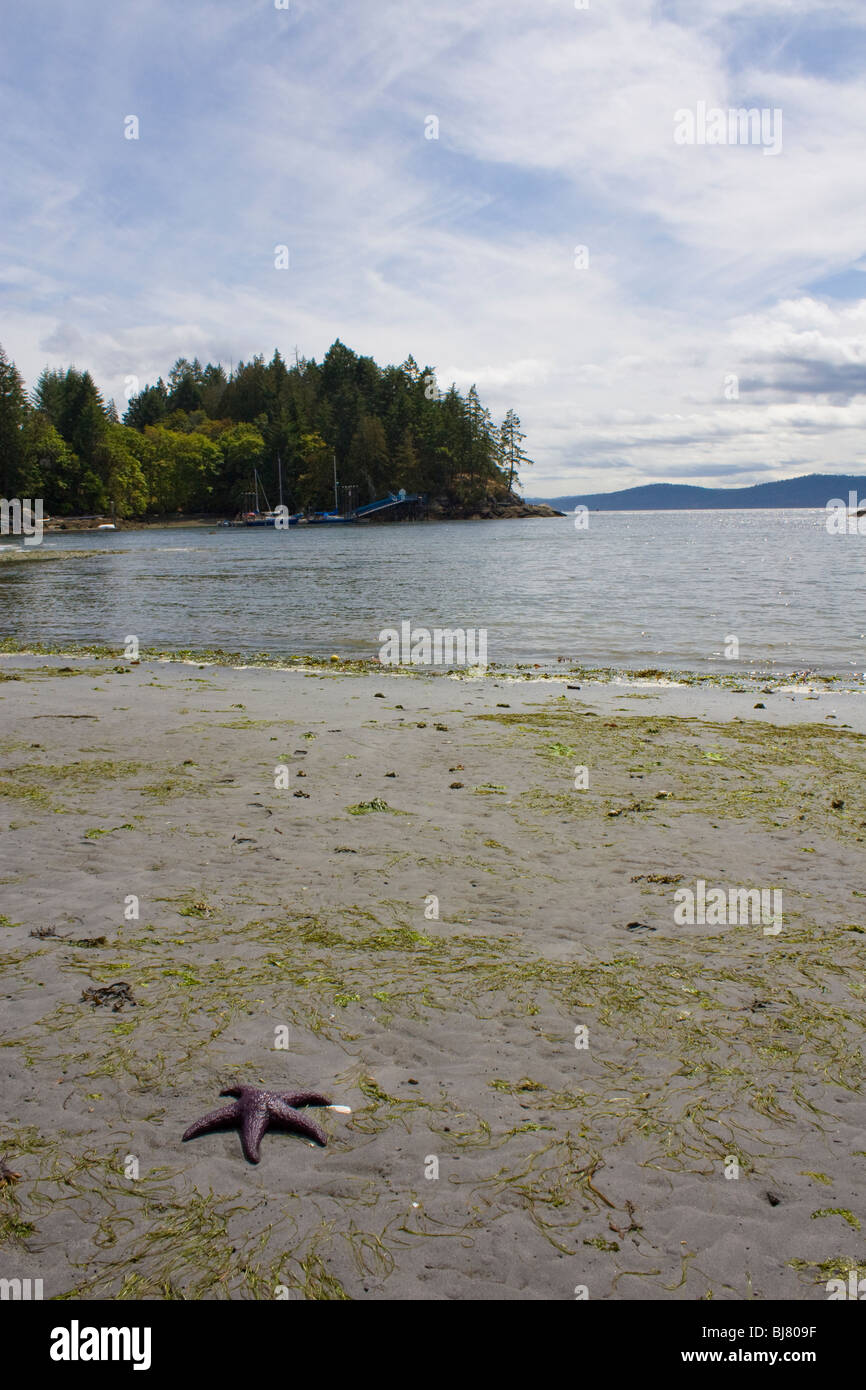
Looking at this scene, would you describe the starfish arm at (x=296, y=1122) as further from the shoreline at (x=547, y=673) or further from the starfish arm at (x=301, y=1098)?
the shoreline at (x=547, y=673)

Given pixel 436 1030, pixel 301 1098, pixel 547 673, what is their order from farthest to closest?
pixel 547 673
pixel 436 1030
pixel 301 1098

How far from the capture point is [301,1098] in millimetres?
4727

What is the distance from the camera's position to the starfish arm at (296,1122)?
445 centimetres

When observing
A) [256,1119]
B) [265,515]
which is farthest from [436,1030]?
[265,515]

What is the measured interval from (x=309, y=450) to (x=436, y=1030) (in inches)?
7222

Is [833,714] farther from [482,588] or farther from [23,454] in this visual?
[23,454]

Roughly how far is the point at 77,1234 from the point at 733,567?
6182 cm

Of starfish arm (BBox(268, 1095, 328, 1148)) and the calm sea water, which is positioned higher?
Answer: the calm sea water

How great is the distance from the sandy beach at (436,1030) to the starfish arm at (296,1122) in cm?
10

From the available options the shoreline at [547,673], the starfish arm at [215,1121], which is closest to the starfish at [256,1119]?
the starfish arm at [215,1121]

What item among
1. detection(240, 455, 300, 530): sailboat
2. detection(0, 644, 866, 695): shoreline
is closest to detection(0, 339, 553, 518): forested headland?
detection(240, 455, 300, 530): sailboat

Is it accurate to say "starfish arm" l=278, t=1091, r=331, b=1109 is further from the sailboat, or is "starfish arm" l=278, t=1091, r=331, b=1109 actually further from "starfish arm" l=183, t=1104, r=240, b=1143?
the sailboat

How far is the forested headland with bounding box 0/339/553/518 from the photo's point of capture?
152750 mm

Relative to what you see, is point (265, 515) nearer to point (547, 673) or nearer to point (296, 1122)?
point (547, 673)
